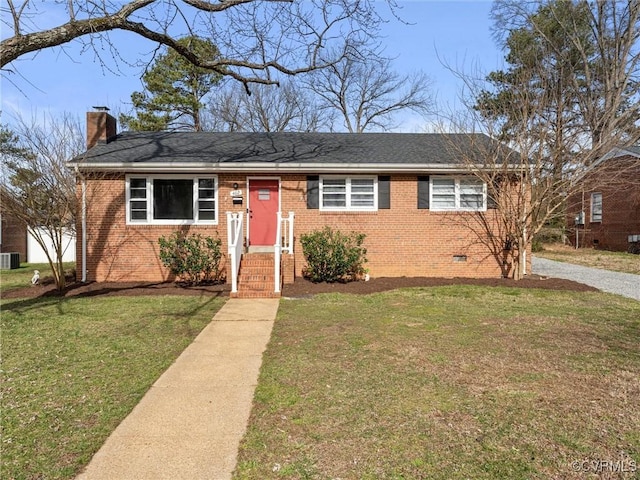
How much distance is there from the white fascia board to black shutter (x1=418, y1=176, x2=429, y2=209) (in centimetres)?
39

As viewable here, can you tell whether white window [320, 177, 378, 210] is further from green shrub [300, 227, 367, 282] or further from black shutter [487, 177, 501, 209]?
black shutter [487, 177, 501, 209]

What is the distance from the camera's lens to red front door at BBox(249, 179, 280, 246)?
38.9 feet

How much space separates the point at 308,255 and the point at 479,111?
→ 6246 mm

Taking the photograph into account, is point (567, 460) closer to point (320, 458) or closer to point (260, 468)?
point (320, 458)

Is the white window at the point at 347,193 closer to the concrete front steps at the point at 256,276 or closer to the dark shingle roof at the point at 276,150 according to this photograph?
the dark shingle roof at the point at 276,150

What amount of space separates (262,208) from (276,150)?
2.09 meters

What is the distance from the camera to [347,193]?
11.9m

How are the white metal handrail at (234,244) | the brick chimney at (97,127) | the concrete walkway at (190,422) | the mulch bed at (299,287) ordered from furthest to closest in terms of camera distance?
the brick chimney at (97,127) → the mulch bed at (299,287) → the white metal handrail at (234,244) → the concrete walkway at (190,422)

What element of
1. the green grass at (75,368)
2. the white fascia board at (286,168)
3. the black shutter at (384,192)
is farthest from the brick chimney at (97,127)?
the black shutter at (384,192)

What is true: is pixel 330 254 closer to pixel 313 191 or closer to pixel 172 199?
pixel 313 191

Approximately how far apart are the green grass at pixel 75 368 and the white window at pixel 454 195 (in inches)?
267

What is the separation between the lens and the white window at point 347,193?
11.9 metres

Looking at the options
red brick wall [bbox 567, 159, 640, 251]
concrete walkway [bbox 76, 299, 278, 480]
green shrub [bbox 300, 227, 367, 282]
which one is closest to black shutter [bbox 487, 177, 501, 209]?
green shrub [bbox 300, 227, 367, 282]

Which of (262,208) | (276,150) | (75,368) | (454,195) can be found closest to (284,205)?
(262,208)
